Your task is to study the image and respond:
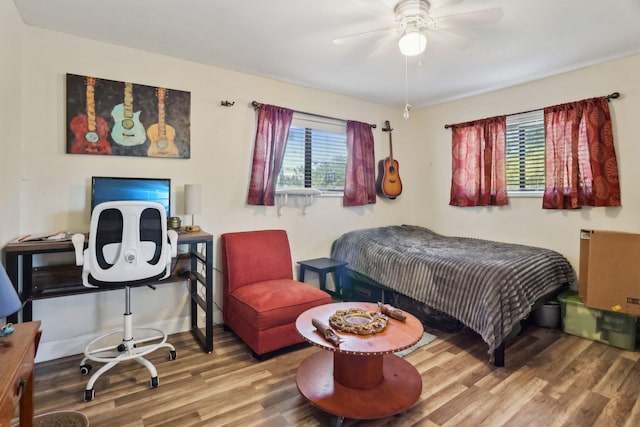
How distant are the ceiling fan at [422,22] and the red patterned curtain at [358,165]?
4.88 ft

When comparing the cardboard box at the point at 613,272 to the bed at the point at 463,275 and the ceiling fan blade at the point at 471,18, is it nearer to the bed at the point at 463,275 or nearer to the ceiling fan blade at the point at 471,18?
the bed at the point at 463,275

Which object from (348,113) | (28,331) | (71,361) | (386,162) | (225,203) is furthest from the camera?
(386,162)

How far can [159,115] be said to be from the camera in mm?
2615

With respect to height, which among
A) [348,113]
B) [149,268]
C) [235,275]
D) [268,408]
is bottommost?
[268,408]

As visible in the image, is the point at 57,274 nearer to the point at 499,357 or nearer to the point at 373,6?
the point at 373,6

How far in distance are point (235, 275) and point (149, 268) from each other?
2.72 ft

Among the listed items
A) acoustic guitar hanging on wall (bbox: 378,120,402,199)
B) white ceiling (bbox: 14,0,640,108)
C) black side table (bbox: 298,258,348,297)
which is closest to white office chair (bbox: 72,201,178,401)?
white ceiling (bbox: 14,0,640,108)

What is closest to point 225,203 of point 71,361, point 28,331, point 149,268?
point 149,268

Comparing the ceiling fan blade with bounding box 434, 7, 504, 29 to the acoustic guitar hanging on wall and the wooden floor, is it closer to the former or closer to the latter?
the acoustic guitar hanging on wall

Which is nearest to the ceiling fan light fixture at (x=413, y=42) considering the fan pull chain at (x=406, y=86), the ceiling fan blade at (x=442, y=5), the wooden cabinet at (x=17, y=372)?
the ceiling fan blade at (x=442, y=5)

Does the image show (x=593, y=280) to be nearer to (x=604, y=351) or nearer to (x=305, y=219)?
(x=604, y=351)

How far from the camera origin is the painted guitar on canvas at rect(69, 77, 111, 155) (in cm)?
233

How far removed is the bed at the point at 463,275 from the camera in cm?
219

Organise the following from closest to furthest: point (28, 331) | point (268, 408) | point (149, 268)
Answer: point (28, 331), point (268, 408), point (149, 268)
